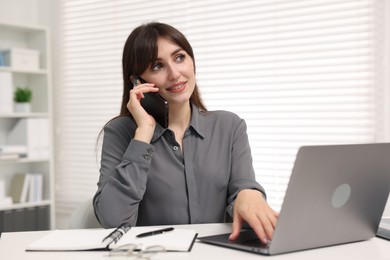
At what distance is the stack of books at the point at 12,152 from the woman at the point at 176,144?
1.95 metres

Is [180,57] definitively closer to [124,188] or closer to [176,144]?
[176,144]

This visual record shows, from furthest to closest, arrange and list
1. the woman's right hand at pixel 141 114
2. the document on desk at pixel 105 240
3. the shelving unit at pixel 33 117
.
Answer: the shelving unit at pixel 33 117 → the woman's right hand at pixel 141 114 → the document on desk at pixel 105 240

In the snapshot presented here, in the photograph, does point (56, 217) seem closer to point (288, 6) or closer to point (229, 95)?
point (229, 95)

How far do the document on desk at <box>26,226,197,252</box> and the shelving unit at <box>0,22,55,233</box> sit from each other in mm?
2507

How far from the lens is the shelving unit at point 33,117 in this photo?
3.64 m

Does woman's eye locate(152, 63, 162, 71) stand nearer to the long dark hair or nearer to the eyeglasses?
the long dark hair

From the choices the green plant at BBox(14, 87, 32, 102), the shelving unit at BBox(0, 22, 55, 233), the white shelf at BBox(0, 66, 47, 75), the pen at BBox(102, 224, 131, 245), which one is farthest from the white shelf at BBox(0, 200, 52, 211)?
the pen at BBox(102, 224, 131, 245)

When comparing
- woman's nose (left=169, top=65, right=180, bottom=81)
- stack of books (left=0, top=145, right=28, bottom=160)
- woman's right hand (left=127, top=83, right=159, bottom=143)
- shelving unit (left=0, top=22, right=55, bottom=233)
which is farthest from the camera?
shelving unit (left=0, top=22, right=55, bottom=233)

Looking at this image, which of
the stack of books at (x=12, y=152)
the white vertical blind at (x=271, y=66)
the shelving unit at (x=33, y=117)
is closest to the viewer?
the white vertical blind at (x=271, y=66)

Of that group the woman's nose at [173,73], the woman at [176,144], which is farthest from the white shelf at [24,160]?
the woman's nose at [173,73]

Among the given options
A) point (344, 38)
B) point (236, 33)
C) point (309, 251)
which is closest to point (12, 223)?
point (236, 33)

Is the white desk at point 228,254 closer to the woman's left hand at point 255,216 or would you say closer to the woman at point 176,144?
the woman's left hand at point 255,216

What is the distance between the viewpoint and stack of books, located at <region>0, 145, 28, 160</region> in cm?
351

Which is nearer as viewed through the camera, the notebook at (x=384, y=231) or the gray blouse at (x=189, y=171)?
the notebook at (x=384, y=231)
